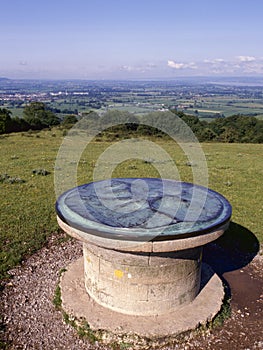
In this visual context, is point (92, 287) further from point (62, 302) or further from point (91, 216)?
point (91, 216)

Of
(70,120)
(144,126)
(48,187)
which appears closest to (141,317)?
(48,187)

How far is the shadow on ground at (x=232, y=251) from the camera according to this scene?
779 centimetres

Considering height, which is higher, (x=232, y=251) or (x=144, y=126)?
(x=232, y=251)

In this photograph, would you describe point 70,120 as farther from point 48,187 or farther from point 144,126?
point 48,187

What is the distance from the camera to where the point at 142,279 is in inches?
216

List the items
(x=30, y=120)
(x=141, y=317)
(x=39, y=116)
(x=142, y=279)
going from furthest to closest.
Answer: (x=39, y=116) → (x=30, y=120) → (x=141, y=317) → (x=142, y=279)

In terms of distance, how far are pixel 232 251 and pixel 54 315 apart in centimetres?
491

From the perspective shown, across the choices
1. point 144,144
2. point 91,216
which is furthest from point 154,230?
point 144,144

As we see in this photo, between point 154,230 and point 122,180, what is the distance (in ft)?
10.4

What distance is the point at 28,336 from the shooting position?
5.31 meters

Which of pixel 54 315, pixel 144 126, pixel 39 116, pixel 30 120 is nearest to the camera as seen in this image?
pixel 54 315

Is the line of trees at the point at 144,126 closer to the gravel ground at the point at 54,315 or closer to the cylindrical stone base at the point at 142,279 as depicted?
the gravel ground at the point at 54,315

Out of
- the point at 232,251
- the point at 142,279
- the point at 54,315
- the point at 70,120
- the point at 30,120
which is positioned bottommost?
the point at 30,120

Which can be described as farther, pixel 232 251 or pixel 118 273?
pixel 232 251
